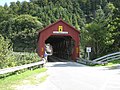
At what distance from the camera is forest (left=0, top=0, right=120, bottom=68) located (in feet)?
107

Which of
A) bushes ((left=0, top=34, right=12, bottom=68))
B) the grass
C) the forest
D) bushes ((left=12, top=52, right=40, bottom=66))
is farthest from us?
the forest

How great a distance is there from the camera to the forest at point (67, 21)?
32500 mm

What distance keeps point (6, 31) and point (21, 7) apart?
67.8ft

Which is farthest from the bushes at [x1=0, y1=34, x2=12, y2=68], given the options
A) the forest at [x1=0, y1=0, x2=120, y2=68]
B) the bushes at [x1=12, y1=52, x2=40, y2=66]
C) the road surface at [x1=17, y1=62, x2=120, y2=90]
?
the road surface at [x1=17, y1=62, x2=120, y2=90]

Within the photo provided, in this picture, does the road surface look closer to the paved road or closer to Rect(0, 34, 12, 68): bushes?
the paved road

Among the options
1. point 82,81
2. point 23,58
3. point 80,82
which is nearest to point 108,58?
point 23,58

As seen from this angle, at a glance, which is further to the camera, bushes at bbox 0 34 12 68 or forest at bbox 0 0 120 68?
forest at bbox 0 0 120 68

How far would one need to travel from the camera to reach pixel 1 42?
62.1ft

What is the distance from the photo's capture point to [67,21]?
89.2 m

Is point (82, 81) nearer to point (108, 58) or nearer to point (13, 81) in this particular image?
point (13, 81)

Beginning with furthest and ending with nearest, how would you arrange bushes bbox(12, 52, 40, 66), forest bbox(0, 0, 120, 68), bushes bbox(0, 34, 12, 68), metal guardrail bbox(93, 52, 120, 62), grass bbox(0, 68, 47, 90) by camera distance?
forest bbox(0, 0, 120, 68)
metal guardrail bbox(93, 52, 120, 62)
bushes bbox(12, 52, 40, 66)
bushes bbox(0, 34, 12, 68)
grass bbox(0, 68, 47, 90)

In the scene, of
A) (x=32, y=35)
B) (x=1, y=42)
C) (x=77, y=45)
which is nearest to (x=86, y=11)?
(x=32, y=35)

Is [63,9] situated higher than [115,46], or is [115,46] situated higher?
[63,9]

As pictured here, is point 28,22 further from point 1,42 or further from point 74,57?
point 1,42
